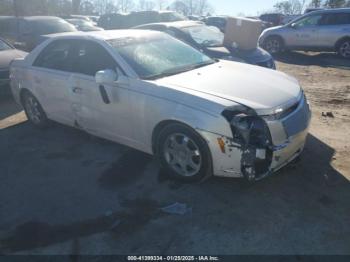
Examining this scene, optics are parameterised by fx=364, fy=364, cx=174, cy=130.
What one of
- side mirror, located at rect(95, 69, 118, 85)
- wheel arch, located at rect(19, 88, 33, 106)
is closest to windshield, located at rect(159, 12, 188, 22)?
wheel arch, located at rect(19, 88, 33, 106)

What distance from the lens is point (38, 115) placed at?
597cm

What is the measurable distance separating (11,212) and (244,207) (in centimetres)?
238

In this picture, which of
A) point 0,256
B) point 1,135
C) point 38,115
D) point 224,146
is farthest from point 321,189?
point 1,135

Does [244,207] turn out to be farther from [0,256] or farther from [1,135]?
[1,135]

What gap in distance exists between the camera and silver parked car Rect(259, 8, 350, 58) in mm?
12500

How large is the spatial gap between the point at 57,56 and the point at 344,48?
10.5m

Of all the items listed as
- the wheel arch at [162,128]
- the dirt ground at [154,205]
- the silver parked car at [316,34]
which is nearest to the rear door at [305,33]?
the silver parked car at [316,34]

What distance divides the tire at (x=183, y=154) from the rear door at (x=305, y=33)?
35.6 ft

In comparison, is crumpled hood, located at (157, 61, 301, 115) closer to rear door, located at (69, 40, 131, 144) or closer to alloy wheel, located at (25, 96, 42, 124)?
rear door, located at (69, 40, 131, 144)

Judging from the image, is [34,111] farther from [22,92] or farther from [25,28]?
[25,28]

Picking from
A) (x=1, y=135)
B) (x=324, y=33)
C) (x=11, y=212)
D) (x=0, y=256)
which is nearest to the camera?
(x=0, y=256)

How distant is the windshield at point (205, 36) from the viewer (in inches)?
319

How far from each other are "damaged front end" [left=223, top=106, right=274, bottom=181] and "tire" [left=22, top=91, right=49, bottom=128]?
11.7 feet

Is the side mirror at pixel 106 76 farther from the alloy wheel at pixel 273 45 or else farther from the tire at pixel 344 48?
the alloy wheel at pixel 273 45
